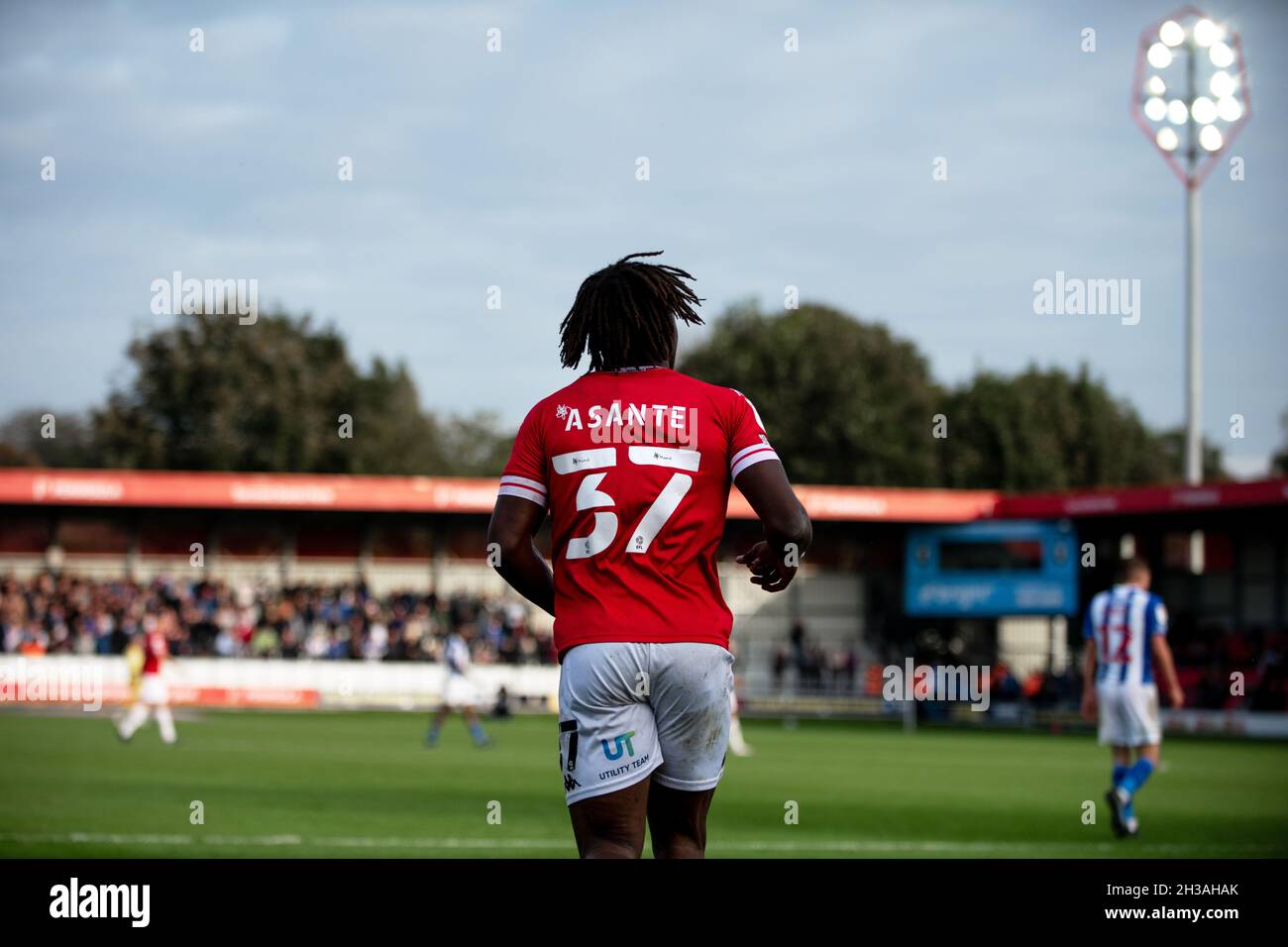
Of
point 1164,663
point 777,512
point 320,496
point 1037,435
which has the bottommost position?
point 1164,663

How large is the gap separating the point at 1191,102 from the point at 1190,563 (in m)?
13.8

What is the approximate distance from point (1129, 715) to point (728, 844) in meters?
4.15

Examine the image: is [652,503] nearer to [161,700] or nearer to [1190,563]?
[161,700]

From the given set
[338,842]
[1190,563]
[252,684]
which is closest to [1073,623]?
[1190,563]

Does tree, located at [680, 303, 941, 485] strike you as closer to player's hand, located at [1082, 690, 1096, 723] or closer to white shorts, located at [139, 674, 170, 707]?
white shorts, located at [139, 674, 170, 707]

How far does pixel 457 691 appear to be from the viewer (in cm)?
2584

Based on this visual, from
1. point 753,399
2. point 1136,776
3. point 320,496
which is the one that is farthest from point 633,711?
point 753,399

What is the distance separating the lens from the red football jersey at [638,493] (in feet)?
15.9

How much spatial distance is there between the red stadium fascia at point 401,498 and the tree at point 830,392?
2262cm

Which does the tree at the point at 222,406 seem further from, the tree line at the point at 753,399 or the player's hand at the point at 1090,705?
the player's hand at the point at 1090,705

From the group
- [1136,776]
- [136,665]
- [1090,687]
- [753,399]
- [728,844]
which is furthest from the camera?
[753,399]

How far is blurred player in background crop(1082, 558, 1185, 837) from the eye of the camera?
46.0 ft

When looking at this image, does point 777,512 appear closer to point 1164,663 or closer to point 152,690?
point 1164,663

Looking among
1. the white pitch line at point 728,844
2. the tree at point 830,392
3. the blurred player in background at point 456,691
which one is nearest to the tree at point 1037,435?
the tree at point 830,392
